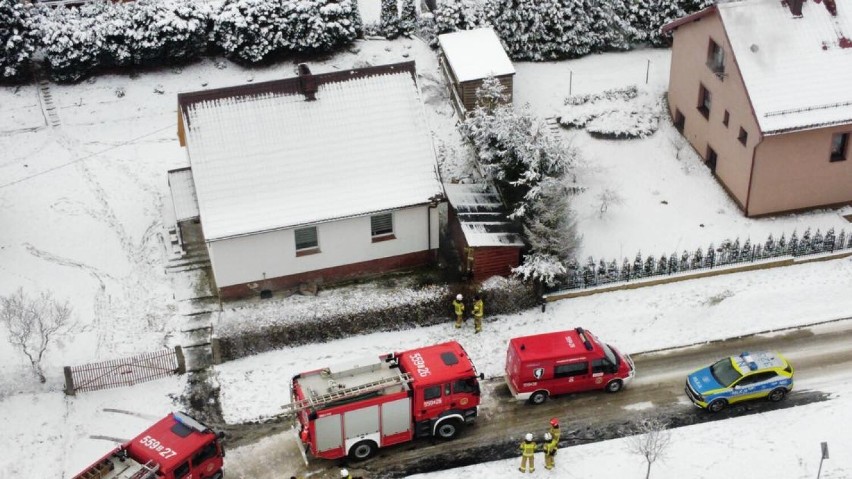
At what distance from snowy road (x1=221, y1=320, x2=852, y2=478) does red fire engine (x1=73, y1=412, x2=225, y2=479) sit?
1756mm

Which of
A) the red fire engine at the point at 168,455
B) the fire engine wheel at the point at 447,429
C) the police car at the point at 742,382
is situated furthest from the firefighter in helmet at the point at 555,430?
the red fire engine at the point at 168,455

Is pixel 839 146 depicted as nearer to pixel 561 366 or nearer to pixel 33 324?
pixel 561 366

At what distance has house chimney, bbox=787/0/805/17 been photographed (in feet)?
135

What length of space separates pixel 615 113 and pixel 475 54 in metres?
7.17

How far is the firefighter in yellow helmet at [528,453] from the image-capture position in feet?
97.2

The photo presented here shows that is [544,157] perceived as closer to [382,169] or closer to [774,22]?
[382,169]

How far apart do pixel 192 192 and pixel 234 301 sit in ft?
16.4

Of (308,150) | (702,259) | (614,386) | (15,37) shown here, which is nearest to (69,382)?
(308,150)

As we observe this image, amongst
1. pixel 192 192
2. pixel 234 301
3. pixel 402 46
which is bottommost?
pixel 234 301

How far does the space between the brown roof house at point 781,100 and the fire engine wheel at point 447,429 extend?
17.1m

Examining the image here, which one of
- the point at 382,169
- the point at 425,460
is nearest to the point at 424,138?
the point at 382,169

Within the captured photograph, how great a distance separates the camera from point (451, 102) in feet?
159

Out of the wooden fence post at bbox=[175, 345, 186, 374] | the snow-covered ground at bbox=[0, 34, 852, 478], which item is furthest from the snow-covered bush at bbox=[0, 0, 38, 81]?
the wooden fence post at bbox=[175, 345, 186, 374]

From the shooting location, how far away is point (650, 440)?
29016 millimetres
